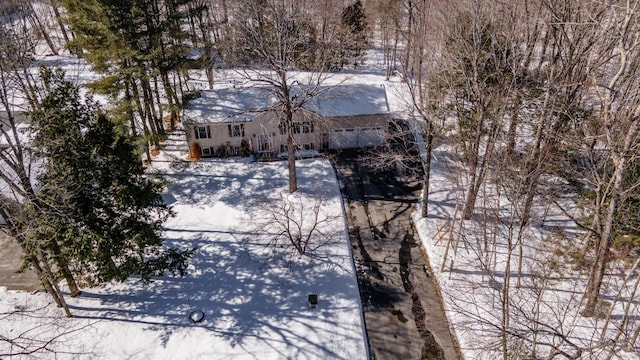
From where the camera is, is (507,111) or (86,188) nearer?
(86,188)

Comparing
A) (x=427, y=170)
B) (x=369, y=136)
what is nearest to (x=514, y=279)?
(x=427, y=170)

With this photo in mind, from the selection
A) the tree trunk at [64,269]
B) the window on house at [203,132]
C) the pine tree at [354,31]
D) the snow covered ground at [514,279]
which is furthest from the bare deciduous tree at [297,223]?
the pine tree at [354,31]

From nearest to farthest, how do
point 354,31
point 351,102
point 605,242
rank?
point 605,242, point 351,102, point 354,31

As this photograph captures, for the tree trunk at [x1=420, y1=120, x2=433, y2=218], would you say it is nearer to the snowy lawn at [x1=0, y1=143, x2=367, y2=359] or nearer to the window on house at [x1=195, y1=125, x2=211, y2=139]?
the snowy lawn at [x1=0, y1=143, x2=367, y2=359]

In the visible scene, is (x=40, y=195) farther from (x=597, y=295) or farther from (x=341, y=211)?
(x=597, y=295)

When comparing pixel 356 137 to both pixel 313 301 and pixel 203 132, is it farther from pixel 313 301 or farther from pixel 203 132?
pixel 313 301

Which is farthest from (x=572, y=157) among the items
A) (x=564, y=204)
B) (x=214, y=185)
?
(x=214, y=185)

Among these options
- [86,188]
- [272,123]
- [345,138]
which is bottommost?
[345,138]
